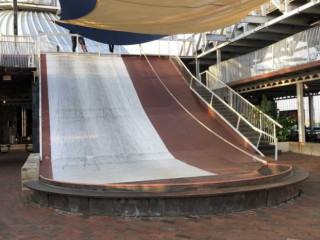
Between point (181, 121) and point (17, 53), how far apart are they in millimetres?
8977

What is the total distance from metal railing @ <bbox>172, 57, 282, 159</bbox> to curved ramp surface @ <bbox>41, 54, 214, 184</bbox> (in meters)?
2.97

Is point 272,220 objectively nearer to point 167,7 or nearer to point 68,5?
point 167,7

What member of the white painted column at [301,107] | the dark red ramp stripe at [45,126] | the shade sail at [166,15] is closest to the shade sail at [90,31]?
the shade sail at [166,15]

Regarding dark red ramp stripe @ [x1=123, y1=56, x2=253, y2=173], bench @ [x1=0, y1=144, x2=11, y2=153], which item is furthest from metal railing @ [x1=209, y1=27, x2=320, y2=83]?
bench @ [x1=0, y1=144, x2=11, y2=153]

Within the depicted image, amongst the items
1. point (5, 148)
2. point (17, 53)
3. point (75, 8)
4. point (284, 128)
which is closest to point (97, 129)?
point (75, 8)

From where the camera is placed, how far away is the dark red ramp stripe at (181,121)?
10.4 meters

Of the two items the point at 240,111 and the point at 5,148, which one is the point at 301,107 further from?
the point at 5,148

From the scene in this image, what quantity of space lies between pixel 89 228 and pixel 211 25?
229 inches

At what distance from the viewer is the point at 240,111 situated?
624 inches

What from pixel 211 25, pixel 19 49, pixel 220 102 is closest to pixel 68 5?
pixel 211 25

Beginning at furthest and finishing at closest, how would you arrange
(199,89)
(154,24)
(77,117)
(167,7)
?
1. (199,89)
2. (77,117)
3. (154,24)
4. (167,7)

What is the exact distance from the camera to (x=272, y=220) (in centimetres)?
599

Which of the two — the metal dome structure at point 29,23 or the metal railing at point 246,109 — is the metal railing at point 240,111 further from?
the metal dome structure at point 29,23

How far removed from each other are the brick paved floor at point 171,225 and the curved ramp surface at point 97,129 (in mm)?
1308
